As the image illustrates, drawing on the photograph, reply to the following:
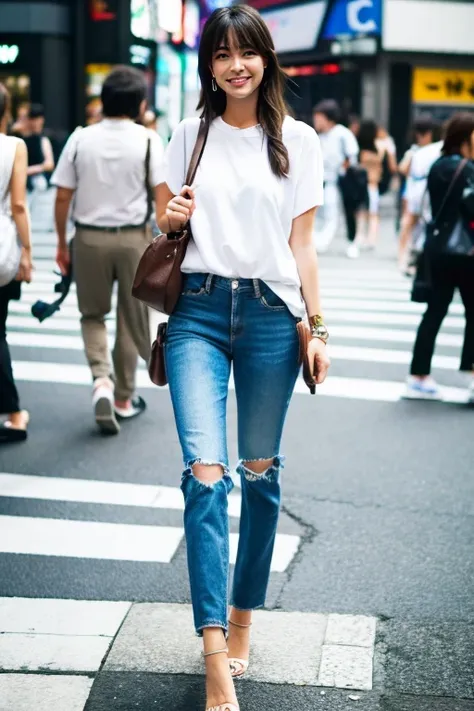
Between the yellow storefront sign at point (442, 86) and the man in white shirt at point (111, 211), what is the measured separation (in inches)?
1077

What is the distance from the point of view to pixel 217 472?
127 inches

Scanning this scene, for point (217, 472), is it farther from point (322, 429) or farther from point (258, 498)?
point (322, 429)

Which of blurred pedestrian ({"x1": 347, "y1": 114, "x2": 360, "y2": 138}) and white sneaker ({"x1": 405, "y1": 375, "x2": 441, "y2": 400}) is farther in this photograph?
blurred pedestrian ({"x1": 347, "y1": 114, "x2": 360, "y2": 138})

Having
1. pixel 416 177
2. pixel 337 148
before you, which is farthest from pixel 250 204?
pixel 337 148

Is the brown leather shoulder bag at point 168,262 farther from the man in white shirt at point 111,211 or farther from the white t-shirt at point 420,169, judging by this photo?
the white t-shirt at point 420,169

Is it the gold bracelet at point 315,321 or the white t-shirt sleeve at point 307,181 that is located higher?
the white t-shirt sleeve at point 307,181

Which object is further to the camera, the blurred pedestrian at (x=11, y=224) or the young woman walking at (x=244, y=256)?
the blurred pedestrian at (x=11, y=224)

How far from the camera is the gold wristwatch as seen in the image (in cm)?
354

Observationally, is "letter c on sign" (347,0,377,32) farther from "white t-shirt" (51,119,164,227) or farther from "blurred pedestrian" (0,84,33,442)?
"blurred pedestrian" (0,84,33,442)

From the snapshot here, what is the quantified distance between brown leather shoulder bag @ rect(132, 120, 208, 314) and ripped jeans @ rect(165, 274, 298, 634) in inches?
1.7

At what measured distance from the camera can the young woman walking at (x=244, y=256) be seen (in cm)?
338

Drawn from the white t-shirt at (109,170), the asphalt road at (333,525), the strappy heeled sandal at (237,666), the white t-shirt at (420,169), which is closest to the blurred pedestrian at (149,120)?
the white t-shirt at (109,170)

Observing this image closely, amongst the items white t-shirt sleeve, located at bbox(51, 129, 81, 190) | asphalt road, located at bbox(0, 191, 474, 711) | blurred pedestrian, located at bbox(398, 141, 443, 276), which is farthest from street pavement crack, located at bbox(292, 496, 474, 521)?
blurred pedestrian, located at bbox(398, 141, 443, 276)

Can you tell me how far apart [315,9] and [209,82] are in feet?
106
